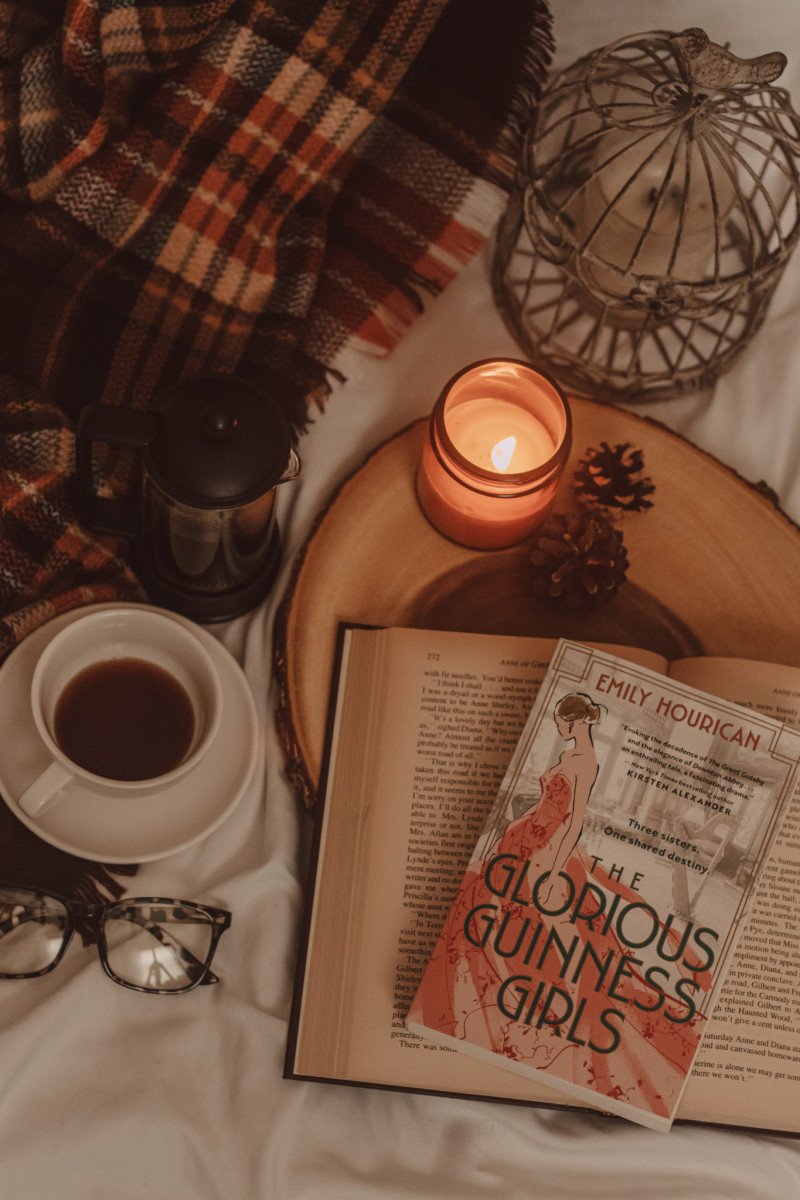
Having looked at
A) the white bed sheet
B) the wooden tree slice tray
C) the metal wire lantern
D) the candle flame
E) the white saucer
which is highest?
the metal wire lantern

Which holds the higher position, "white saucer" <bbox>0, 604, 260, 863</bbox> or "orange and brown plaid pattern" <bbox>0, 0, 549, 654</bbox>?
"orange and brown plaid pattern" <bbox>0, 0, 549, 654</bbox>

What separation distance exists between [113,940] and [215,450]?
37 centimetres

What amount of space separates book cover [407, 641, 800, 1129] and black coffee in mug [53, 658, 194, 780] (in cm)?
24

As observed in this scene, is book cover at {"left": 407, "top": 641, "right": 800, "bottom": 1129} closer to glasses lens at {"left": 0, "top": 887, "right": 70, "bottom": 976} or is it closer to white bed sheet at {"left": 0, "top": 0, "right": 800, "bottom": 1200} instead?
white bed sheet at {"left": 0, "top": 0, "right": 800, "bottom": 1200}

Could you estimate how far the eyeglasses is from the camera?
0.77m

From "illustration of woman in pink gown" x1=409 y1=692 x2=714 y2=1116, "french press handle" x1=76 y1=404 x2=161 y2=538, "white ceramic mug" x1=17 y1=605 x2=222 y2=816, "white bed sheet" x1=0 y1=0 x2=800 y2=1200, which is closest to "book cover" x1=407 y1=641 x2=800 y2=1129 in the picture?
"illustration of woman in pink gown" x1=409 y1=692 x2=714 y2=1116

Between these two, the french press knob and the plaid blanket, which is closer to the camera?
the french press knob

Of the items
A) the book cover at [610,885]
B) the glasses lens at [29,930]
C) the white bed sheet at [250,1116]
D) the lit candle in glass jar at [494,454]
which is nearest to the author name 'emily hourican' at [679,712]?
the book cover at [610,885]

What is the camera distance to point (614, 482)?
81cm

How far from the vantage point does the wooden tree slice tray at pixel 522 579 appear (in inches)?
31.5

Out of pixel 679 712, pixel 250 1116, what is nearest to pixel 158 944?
pixel 250 1116

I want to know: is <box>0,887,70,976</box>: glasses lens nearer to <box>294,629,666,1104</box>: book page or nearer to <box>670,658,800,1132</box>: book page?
<box>294,629,666,1104</box>: book page

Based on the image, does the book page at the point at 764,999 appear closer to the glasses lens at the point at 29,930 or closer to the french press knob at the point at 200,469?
the french press knob at the point at 200,469

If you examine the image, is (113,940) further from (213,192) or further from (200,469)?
(213,192)
